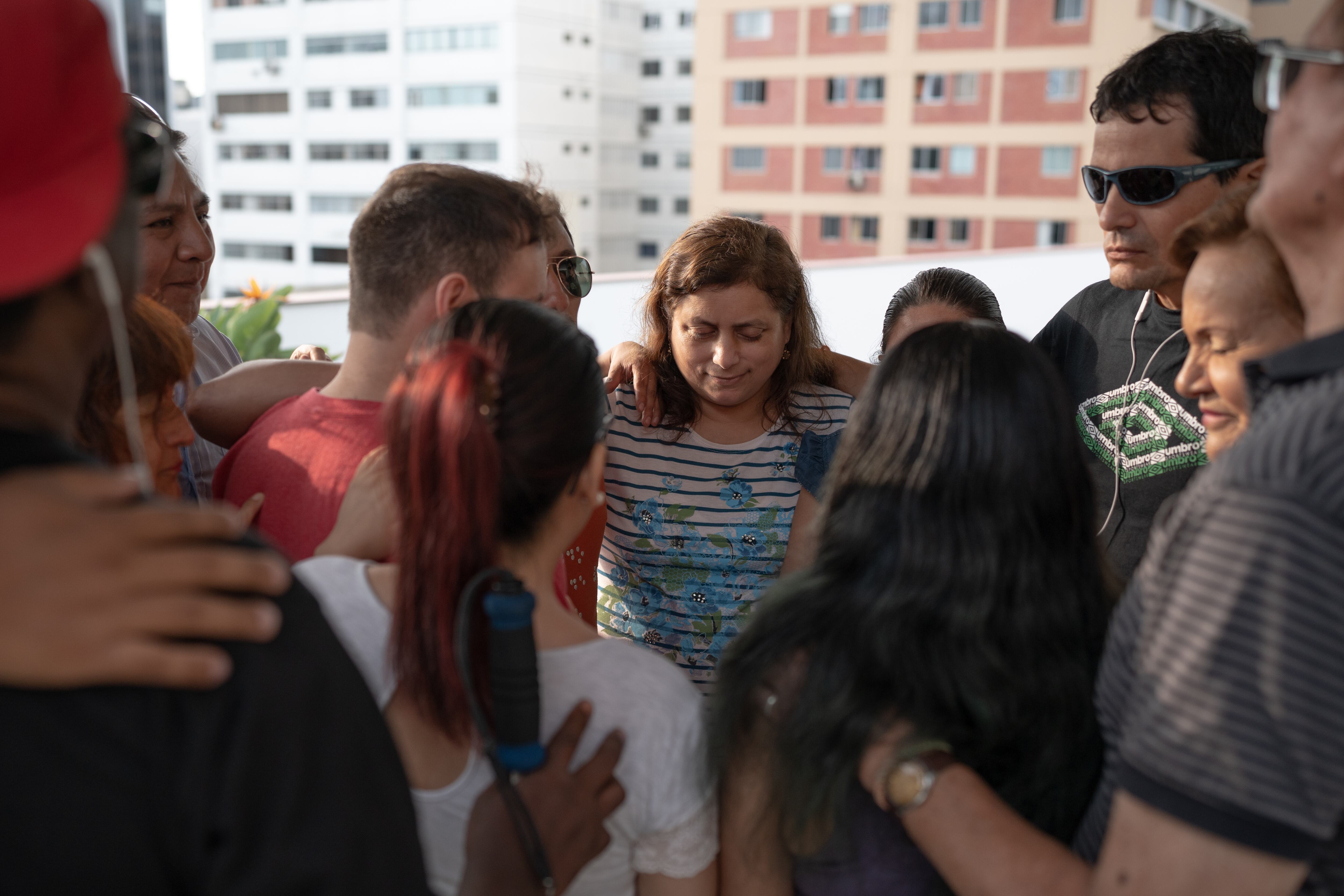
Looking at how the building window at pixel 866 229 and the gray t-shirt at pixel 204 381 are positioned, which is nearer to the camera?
the gray t-shirt at pixel 204 381

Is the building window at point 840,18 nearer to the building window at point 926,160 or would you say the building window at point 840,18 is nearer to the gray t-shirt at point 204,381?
the building window at point 926,160

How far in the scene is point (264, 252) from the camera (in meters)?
76.9

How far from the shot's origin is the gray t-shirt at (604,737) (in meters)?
1.27

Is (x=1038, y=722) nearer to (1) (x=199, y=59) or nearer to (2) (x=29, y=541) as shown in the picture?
(2) (x=29, y=541)

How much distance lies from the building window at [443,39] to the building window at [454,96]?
8.84ft

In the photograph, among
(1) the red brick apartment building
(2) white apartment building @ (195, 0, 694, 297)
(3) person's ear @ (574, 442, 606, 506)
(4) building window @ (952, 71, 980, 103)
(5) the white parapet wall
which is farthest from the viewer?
(2) white apartment building @ (195, 0, 694, 297)

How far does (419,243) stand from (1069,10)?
5330 centimetres

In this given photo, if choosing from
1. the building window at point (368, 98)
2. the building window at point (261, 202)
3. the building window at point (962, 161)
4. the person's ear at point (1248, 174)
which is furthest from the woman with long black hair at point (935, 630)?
the building window at point (261, 202)

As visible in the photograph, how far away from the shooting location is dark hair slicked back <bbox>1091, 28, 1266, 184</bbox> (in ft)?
7.91

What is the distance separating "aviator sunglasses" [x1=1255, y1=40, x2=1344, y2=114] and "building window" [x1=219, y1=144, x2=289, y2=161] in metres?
81.7

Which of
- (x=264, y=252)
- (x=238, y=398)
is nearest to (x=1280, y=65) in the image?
(x=238, y=398)

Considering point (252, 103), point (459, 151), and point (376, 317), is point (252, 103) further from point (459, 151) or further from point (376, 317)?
point (376, 317)

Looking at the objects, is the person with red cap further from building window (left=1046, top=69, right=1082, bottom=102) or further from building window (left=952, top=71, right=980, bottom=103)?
building window (left=952, top=71, right=980, bottom=103)

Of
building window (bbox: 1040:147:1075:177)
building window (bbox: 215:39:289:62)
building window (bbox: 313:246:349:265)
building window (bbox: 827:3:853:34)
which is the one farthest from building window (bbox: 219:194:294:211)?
building window (bbox: 1040:147:1075:177)
